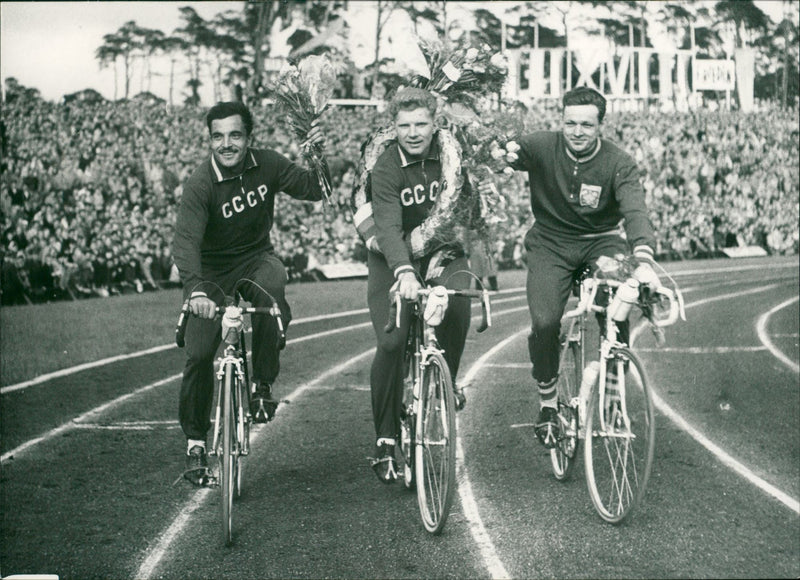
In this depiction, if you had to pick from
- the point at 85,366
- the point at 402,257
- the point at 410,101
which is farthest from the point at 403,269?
the point at 85,366

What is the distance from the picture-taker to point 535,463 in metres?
5.59

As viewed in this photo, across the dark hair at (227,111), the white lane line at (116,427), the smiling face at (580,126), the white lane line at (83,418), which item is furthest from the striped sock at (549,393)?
the white lane line at (83,418)

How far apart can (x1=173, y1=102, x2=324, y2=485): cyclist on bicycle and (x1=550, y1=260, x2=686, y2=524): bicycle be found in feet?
4.20

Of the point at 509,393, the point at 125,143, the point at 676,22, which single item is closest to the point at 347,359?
the point at 509,393

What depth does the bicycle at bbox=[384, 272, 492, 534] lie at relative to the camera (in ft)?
13.9

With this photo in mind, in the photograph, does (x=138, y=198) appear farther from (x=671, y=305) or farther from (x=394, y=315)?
(x=671, y=305)

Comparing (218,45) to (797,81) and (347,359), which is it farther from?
(347,359)

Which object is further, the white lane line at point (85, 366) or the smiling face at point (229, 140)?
the white lane line at point (85, 366)

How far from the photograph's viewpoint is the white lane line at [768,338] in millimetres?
9273

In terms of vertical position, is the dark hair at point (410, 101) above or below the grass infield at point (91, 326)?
above

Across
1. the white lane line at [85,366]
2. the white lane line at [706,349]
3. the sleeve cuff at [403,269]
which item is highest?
the sleeve cuff at [403,269]

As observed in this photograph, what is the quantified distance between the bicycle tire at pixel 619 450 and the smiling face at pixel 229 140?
168 cm

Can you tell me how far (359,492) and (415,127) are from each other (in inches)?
65.4

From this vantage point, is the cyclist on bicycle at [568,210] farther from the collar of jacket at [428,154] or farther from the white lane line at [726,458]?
the white lane line at [726,458]
